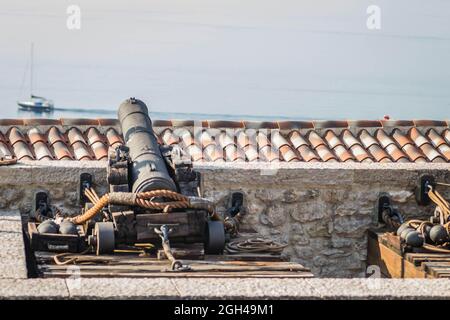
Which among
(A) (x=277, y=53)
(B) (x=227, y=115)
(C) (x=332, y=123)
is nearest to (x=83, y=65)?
(A) (x=277, y=53)

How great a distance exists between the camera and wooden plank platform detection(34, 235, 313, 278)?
655 centimetres

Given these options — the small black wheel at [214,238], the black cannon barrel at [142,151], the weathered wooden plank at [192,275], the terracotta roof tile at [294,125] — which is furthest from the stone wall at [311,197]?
the terracotta roof tile at [294,125]

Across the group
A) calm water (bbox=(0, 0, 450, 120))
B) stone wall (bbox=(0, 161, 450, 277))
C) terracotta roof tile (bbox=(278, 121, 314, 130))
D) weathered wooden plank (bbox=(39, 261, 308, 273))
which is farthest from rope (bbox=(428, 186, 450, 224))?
calm water (bbox=(0, 0, 450, 120))

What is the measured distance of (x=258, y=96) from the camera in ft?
363

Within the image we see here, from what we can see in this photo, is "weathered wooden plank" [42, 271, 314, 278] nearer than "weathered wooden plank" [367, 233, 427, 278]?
Yes

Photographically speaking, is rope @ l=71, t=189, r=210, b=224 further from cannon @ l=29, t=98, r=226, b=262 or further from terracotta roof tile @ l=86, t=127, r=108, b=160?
terracotta roof tile @ l=86, t=127, r=108, b=160

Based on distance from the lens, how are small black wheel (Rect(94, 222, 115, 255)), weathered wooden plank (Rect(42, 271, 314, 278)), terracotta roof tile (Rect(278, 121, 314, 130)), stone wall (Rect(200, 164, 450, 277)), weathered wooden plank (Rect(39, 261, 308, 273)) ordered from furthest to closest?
terracotta roof tile (Rect(278, 121, 314, 130)), stone wall (Rect(200, 164, 450, 277)), small black wheel (Rect(94, 222, 115, 255)), weathered wooden plank (Rect(39, 261, 308, 273)), weathered wooden plank (Rect(42, 271, 314, 278))

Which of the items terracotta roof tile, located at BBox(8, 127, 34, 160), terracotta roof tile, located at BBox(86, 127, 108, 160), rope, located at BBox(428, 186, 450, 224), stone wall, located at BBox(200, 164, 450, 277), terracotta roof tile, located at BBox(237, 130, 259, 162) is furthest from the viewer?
terracotta roof tile, located at BBox(237, 130, 259, 162)

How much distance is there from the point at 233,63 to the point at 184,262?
14252 centimetres

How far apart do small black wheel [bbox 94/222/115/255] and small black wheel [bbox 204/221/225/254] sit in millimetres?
610

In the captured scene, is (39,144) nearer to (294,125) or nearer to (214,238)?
(294,125)

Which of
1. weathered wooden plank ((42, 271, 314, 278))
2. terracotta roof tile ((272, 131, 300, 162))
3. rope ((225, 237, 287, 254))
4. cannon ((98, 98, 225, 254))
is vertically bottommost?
weathered wooden plank ((42, 271, 314, 278))

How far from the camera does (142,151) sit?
25.8 feet
